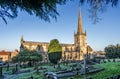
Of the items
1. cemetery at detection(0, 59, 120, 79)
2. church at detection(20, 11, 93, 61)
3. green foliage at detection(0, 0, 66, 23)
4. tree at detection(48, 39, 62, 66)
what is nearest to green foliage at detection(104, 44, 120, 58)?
tree at detection(48, 39, 62, 66)

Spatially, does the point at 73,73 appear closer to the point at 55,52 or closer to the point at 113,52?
the point at 55,52

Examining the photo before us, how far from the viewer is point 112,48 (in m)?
88.4

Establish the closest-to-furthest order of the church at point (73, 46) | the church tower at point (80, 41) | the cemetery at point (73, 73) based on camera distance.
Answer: the cemetery at point (73, 73), the church at point (73, 46), the church tower at point (80, 41)

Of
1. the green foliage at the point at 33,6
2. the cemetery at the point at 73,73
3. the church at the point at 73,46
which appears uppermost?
the church at the point at 73,46

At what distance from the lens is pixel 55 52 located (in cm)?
6378

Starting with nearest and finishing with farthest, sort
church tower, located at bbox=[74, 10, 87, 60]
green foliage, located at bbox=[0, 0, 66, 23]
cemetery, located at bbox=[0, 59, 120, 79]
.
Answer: green foliage, located at bbox=[0, 0, 66, 23], cemetery, located at bbox=[0, 59, 120, 79], church tower, located at bbox=[74, 10, 87, 60]

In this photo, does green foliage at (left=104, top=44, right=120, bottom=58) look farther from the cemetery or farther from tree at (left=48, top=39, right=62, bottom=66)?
the cemetery

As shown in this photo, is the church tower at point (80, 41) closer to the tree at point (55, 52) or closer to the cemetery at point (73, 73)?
the tree at point (55, 52)

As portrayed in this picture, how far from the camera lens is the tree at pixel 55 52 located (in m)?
61.5

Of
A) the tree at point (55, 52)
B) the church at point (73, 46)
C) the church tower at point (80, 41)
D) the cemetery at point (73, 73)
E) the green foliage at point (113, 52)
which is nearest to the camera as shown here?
the cemetery at point (73, 73)

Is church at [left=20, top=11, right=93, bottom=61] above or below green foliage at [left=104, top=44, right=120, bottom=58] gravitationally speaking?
above

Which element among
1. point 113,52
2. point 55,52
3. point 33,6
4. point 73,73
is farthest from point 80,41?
point 33,6

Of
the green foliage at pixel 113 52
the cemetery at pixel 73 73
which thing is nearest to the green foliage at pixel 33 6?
the cemetery at pixel 73 73

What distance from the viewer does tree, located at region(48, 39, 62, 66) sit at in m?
61.5
